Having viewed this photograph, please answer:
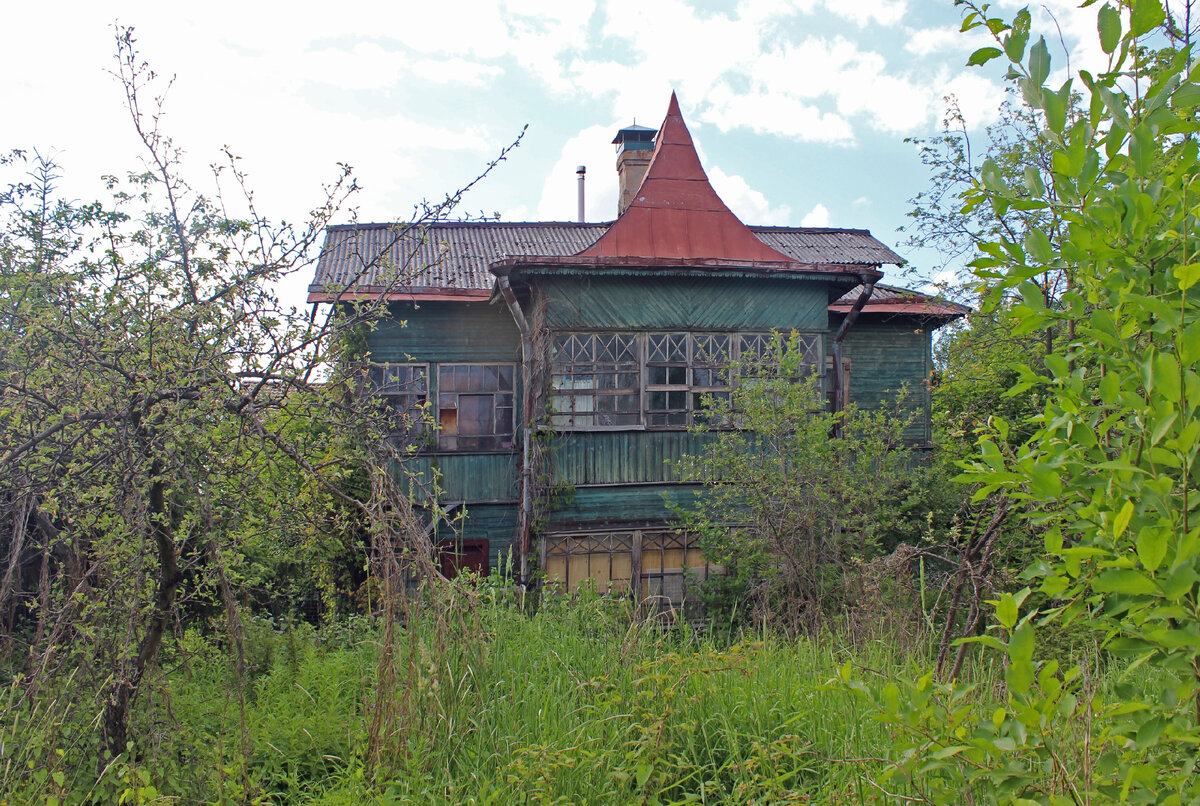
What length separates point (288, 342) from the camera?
12.7ft

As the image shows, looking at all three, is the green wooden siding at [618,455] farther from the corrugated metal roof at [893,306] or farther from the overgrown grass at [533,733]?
the overgrown grass at [533,733]

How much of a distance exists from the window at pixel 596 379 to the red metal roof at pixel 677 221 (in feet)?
5.65

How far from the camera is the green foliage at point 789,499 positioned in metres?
7.39

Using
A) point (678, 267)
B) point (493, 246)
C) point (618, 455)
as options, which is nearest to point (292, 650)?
point (618, 455)

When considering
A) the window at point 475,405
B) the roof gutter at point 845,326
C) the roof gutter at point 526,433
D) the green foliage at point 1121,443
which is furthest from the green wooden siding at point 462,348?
the green foliage at point 1121,443

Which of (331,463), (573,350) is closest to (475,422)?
(573,350)

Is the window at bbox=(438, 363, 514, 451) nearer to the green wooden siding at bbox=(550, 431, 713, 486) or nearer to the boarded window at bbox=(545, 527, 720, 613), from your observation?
the green wooden siding at bbox=(550, 431, 713, 486)

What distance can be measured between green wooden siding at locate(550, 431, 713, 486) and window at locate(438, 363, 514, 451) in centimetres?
230

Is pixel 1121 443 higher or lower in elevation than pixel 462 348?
lower

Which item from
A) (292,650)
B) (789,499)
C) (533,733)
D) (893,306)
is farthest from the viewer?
(893,306)

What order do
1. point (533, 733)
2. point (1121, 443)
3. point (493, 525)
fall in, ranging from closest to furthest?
point (1121, 443)
point (533, 733)
point (493, 525)

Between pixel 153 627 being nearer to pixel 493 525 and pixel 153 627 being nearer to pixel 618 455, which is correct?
pixel 618 455

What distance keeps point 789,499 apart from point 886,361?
21.7 feet

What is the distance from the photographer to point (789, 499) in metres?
7.65
